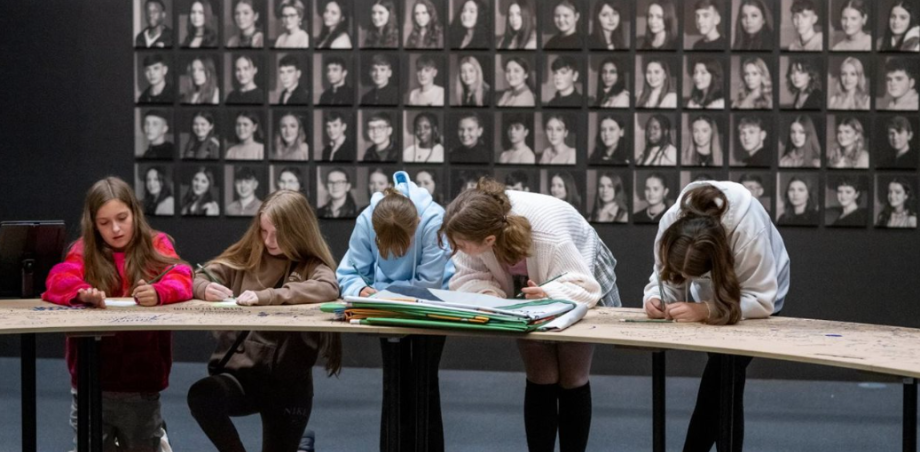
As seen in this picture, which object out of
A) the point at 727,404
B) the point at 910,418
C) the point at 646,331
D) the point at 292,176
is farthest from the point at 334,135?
the point at 910,418

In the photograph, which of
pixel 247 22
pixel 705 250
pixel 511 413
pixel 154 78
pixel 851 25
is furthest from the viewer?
pixel 154 78

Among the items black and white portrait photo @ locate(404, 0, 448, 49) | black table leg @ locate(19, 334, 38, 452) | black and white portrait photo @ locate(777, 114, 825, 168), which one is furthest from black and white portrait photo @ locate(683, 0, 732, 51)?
black table leg @ locate(19, 334, 38, 452)

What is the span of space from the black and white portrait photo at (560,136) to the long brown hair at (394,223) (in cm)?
268

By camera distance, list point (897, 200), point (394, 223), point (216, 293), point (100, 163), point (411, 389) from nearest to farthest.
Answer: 1. point (411, 389)
2. point (394, 223)
3. point (216, 293)
4. point (897, 200)
5. point (100, 163)

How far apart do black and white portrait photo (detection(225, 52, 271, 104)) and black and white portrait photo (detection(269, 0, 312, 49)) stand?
18 cm

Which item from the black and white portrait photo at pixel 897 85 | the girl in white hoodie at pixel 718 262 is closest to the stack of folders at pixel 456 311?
the girl in white hoodie at pixel 718 262

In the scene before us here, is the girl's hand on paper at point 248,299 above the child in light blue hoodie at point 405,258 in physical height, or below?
below

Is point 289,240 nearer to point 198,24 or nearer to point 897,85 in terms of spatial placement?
point 198,24

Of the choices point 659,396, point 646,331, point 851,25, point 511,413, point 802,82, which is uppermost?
point 851,25

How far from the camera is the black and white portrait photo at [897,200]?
6.36m

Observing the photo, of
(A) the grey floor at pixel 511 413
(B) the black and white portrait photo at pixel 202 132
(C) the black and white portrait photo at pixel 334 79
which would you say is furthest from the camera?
(B) the black and white portrait photo at pixel 202 132

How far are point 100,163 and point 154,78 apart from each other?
2.29 ft

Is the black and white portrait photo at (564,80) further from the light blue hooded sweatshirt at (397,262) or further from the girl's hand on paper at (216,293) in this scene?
the girl's hand on paper at (216,293)

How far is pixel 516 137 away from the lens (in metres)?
6.53
